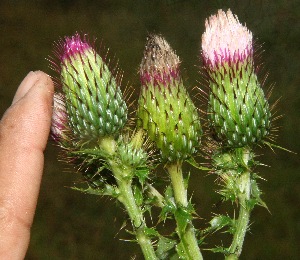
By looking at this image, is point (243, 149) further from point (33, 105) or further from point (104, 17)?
point (104, 17)

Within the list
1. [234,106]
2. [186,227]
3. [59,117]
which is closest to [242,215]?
[186,227]

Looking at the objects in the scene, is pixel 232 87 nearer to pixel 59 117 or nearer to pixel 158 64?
pixel 158 64

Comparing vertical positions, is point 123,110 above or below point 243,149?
above

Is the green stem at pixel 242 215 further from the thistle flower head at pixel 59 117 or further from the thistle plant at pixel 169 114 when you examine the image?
the thistle flower head at pixel 59 117

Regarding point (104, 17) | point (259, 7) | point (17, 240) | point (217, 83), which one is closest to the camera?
point (17, 240)

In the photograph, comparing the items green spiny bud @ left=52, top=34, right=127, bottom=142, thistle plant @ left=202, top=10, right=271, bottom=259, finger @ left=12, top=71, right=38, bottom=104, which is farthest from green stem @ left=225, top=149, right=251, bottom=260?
finger @ left=12, top=71, right=38, bottom=104

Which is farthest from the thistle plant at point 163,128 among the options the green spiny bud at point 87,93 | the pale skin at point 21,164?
the pale skin at point 21,164

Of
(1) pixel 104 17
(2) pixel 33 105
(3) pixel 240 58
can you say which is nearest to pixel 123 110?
(2) pixel 33 105
